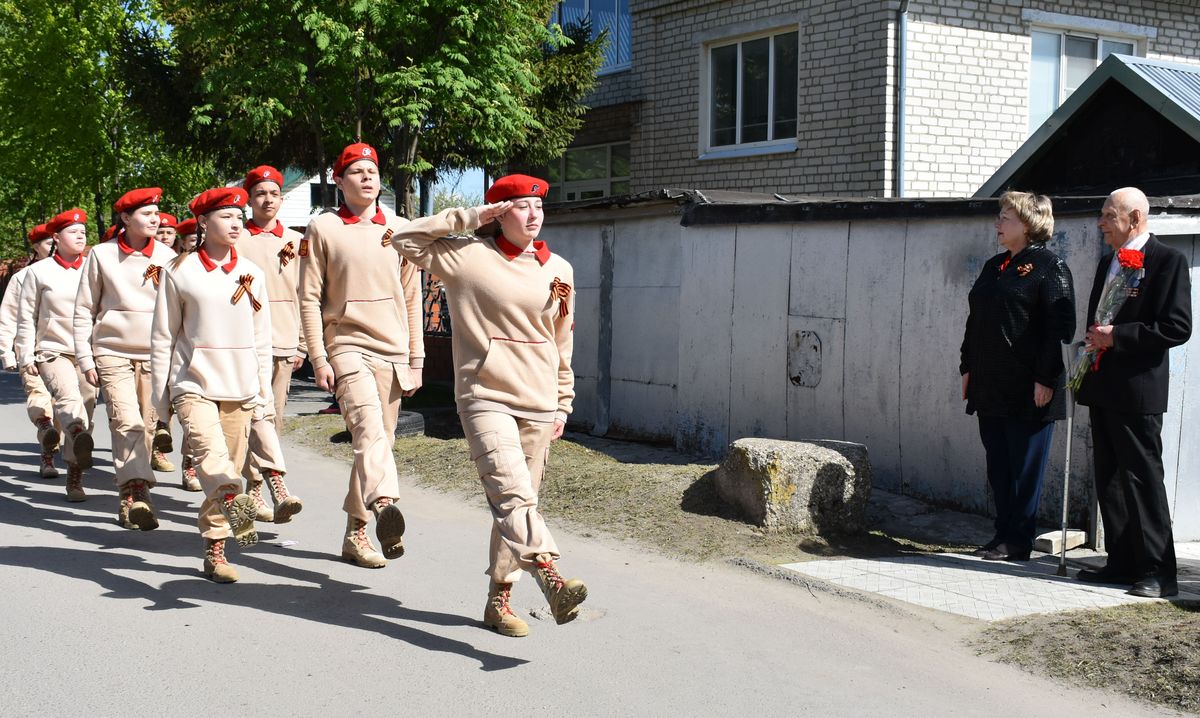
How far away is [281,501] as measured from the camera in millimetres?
6957

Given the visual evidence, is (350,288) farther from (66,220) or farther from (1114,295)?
(1114,295)

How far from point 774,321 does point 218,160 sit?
11.2 m

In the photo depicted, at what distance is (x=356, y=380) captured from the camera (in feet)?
21.5

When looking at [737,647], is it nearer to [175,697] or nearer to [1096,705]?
[1096,705]

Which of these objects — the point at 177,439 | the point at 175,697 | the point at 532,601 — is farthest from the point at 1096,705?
the point at 177,439

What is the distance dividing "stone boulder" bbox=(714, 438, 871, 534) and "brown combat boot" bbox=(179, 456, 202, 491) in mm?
4063

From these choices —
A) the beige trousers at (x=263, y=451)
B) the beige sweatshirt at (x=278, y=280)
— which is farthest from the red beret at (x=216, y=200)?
the beige sweatshirt at (x=278, y=280)

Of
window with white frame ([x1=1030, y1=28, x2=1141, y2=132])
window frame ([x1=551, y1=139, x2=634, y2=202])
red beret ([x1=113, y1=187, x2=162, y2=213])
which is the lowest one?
red beret ([x1=113, y1=187, x2=162, y2=213])

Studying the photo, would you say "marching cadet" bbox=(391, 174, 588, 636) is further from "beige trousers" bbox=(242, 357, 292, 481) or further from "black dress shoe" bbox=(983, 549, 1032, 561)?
"black dress shoe" bbox=(983, 549, 1032, 561)

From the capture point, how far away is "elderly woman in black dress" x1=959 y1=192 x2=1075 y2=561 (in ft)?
22.1

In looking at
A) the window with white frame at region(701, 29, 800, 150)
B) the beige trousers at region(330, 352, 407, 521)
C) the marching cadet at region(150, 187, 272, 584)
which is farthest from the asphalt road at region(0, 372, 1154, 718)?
the window with white frame at region(701, 29, 800, 150)

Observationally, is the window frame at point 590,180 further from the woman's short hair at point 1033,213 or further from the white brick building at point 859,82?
the woman's short hair at point 1033,213

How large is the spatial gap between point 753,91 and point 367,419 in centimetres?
1092

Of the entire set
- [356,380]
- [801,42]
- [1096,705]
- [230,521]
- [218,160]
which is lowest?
[1096,705]
